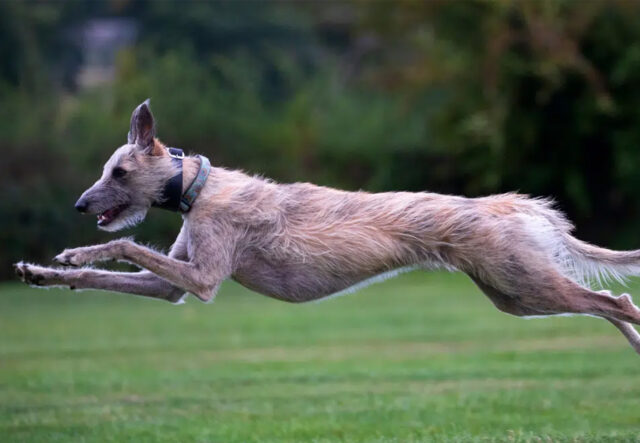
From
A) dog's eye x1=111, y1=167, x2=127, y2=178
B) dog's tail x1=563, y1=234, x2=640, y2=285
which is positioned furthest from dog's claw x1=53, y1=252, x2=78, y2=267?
dog's tail x1=563, y1=234, x2=640, y2=285

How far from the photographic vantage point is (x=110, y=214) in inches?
313

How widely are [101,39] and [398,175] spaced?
1770 cm

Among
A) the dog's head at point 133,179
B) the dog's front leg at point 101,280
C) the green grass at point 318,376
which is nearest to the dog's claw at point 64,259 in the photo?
the dog's front leg at point 101,280

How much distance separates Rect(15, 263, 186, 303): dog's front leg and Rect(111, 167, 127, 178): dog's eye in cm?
73

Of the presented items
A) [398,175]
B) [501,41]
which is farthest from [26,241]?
[501,41]

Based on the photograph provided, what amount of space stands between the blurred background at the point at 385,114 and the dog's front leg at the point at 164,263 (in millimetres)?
20493

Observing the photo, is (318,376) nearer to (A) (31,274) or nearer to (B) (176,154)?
(B) (176,154)

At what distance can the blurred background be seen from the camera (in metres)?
28.6

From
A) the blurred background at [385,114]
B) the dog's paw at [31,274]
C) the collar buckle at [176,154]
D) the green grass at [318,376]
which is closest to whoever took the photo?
the dog's paw at [31,274]

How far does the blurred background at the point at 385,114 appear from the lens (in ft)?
93.9

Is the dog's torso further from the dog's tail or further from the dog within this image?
the dog's tail

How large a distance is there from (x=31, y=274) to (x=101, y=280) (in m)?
0.53

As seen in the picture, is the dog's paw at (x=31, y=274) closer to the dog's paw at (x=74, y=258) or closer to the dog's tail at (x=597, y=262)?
the dog's paw at (x=74, y=258)

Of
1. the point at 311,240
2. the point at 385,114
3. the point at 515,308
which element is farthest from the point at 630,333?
the point at 385,114
